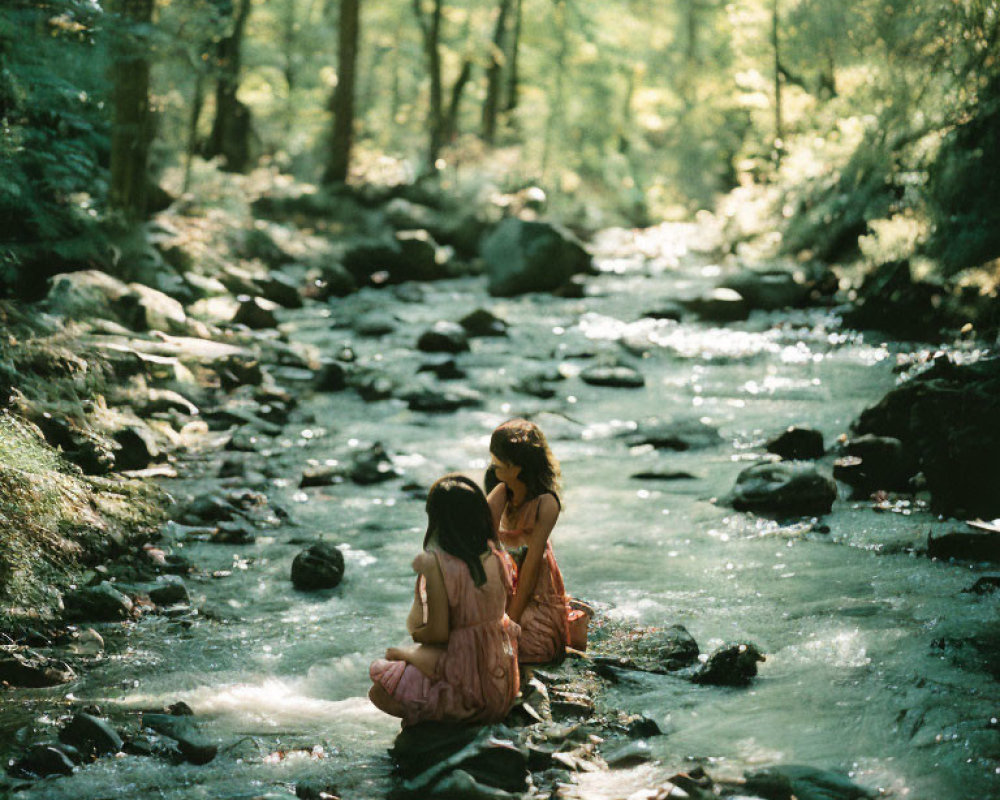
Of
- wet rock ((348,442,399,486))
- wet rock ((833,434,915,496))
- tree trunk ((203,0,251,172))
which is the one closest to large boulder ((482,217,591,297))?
tree trunk ((203,0,251,172))

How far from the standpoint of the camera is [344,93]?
23.1 meters

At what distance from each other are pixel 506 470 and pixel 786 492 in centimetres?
386

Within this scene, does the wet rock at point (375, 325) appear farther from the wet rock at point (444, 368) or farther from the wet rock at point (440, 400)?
the wet rock at point (440, 400)

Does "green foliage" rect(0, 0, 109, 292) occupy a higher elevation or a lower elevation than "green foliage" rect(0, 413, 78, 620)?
higher

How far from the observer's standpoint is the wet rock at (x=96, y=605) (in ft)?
18.0

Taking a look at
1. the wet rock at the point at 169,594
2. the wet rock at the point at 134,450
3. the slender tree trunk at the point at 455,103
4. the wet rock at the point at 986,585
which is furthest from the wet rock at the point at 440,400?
the slender tree trunk at the point at 455,103

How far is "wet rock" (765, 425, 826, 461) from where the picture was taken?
9469 millimetres

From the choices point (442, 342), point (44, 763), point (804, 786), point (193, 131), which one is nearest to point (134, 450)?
point (44, 763)

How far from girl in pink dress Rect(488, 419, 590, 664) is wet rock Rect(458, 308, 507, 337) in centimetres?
1103

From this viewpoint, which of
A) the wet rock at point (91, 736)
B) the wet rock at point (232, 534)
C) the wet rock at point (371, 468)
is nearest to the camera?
the wet rock at point (91, 736)

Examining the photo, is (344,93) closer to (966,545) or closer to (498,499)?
(966,545)

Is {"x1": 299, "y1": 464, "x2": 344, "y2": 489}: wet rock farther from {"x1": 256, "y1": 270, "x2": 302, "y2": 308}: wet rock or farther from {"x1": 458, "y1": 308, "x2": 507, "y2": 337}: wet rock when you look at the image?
{"x1": 256, "y1": 270, "x2": 302, "y2": 308}: wet rock

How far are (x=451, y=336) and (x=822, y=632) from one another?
32.4ft

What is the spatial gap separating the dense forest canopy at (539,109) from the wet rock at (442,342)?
14.3 feet
